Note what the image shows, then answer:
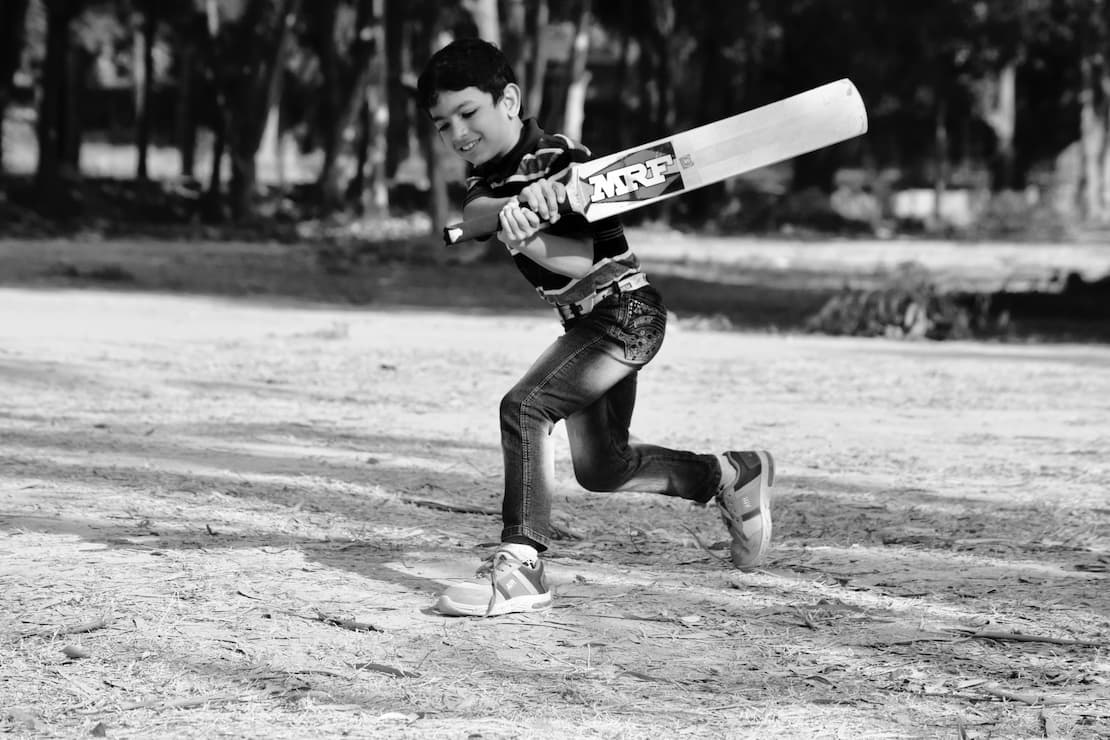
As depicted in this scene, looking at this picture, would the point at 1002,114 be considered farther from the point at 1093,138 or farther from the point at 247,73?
the point at 247,73

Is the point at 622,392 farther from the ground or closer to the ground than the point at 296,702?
farther from the ground

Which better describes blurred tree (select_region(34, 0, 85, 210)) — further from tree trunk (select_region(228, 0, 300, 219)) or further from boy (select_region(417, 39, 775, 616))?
boy (select_region(417, 39, 775, 616))

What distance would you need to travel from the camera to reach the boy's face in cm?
452

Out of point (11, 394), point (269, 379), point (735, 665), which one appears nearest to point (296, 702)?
point (735, 665)

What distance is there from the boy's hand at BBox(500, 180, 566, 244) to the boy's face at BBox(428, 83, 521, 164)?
21 cm

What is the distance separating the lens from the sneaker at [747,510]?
5.19 meters

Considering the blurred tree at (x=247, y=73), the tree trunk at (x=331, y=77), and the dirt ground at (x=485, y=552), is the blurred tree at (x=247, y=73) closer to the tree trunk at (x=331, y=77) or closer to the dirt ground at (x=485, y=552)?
the tree trunk at (x=331, y=77)

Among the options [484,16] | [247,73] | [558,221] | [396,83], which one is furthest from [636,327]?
[396,83]

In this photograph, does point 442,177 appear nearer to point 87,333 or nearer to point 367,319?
point 367,319

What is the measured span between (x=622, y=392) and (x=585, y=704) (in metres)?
1.33

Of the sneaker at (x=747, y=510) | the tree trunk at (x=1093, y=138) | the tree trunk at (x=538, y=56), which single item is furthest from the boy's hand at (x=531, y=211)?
the tree trunk at (x=1093, y=138)

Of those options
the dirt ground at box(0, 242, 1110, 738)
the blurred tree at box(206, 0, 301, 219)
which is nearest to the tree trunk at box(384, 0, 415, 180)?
the blurred tree at box(206, 0, 301, 219)

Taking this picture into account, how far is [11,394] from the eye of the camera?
30.1 feet

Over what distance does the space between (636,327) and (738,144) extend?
0.76 meters
